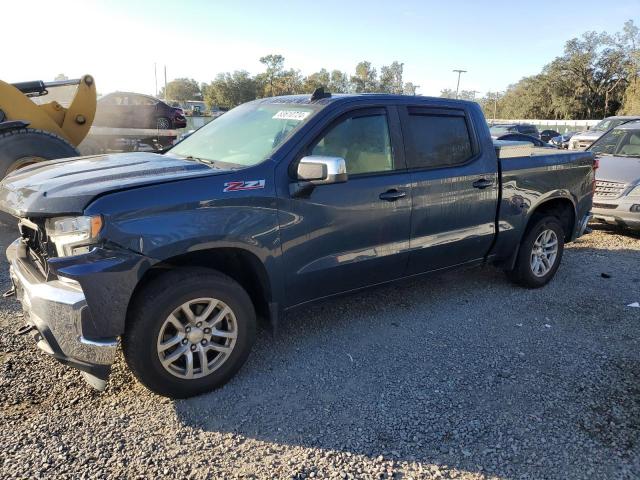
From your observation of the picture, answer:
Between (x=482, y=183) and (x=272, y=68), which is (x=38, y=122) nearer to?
(x=482, y=183)

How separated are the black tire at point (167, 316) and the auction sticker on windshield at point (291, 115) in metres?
1.32

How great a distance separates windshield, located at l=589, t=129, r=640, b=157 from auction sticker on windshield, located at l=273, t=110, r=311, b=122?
22.8ft

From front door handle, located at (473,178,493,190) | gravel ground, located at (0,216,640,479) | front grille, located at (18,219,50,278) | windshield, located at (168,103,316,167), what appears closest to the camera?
gravel ground, located at (0,216,640,479)

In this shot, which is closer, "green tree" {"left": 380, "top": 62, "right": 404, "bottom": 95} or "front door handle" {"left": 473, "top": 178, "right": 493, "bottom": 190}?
"front door handle" {"left": 473, "top": 178, "right": 493, "bottom": 190}

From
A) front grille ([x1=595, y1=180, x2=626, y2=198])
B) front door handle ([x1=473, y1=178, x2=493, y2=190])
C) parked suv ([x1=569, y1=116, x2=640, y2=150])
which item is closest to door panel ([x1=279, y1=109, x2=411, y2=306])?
front door handle ([x1=473, y1=178, x2=493, y2=190])

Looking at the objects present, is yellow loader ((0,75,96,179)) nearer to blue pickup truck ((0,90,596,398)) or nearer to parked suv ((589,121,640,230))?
blue pickup truck ((0,90,596,398))

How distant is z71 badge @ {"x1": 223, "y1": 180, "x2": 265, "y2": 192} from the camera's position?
10.1 feet

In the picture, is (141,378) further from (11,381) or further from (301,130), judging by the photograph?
(301,130)

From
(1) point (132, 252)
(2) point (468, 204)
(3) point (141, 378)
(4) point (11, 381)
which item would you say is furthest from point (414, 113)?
(4) point (11, 381)

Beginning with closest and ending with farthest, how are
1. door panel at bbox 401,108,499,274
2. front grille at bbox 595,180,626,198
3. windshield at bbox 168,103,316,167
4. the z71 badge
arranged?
the z71 badge
windshield at bbox 168,103,316,167
door panel at bbox 401,108,499,274
front grille at bbox 595,180,626,198

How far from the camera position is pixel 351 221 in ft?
11.8

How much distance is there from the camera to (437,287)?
5.22 meters

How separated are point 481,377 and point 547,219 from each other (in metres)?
2.39

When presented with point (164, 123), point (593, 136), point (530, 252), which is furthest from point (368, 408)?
point (593, 136)
